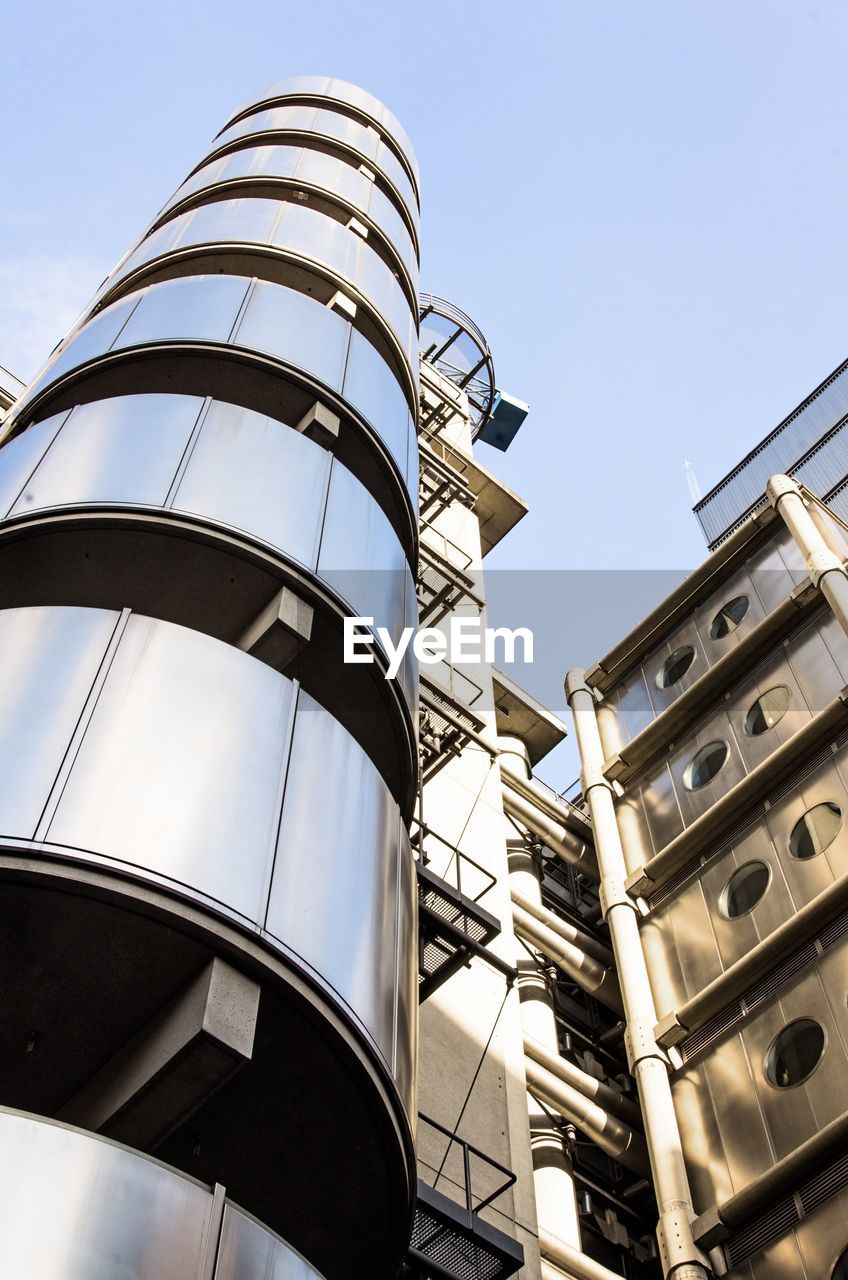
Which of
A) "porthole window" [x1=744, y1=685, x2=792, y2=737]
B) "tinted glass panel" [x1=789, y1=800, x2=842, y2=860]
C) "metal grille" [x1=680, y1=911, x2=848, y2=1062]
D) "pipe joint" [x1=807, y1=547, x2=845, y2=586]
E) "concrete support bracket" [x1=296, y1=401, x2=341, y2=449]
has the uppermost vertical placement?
"pipe joint" [x1=807, y1=547, x2=845, y2=586]

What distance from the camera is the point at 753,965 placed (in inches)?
792

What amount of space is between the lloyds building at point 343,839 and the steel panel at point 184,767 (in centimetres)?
3

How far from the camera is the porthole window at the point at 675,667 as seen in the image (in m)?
27.7

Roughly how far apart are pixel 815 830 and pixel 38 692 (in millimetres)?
15083

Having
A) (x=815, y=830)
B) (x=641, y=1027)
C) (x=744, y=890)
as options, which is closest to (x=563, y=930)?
(x=641, y=1027)

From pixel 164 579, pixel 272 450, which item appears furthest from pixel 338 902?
pixel 272 450

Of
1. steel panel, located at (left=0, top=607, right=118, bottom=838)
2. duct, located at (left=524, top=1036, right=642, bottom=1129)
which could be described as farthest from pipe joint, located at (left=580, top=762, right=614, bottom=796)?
steel panel, located at (left=0, top=607, right=118, bottom=838)

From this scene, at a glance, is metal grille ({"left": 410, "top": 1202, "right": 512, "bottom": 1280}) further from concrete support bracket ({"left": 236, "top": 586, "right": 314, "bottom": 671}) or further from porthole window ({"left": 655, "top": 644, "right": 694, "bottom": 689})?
porthole window ({"left": 655, "top": 644, "right": 694, "bottom": 689})

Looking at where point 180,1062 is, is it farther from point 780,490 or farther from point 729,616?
point 780,490

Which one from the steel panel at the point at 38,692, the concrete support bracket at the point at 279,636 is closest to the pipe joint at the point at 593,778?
the concrete support bracket at the point at 279,636

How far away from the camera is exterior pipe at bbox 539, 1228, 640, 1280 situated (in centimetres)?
1747

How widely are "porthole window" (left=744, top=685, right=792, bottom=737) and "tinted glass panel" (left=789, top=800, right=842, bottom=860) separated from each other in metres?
2.62

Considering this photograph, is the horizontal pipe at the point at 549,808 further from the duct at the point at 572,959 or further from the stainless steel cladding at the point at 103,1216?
the stainless steel cladding at the point at 103,1216

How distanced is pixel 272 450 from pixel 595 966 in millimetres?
15824
